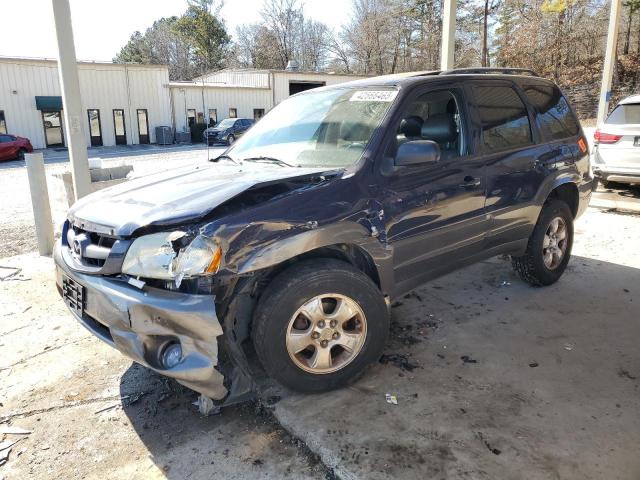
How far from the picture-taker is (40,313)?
4.49 meters

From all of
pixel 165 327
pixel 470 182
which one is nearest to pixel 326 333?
pixel 165 327

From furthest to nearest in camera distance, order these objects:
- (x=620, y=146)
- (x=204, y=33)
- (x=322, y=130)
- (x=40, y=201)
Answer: (x=204, y=33) < (x=620, y=146) < (x=40, y=201) < (x=322, y=130)

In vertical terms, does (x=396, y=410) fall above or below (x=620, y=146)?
below

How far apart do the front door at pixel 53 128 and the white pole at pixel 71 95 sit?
26.7 metres

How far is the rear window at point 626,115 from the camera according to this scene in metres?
8.38

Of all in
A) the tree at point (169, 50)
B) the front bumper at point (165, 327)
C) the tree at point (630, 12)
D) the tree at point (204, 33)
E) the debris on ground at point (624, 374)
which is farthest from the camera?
the tree at point (169, 50)

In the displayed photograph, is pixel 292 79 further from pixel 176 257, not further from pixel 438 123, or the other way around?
pixel 176 257

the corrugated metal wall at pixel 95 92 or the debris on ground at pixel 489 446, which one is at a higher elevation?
the corrugated metal wall at pixel 95 92

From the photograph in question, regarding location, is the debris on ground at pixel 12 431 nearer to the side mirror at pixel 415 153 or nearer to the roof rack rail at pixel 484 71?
→ the side mirror at pixel 415 153

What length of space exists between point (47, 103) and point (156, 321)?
101 feet

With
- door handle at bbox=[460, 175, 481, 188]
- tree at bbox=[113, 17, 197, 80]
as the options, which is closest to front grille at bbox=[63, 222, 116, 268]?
door handle at bbox=[460, 175, 481, 188]

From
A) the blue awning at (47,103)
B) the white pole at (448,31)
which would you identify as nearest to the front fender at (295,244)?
the white pole at (448,31)

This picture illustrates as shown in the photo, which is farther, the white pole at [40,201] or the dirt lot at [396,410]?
the white pole at [40,201]

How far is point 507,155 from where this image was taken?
4078 mm
